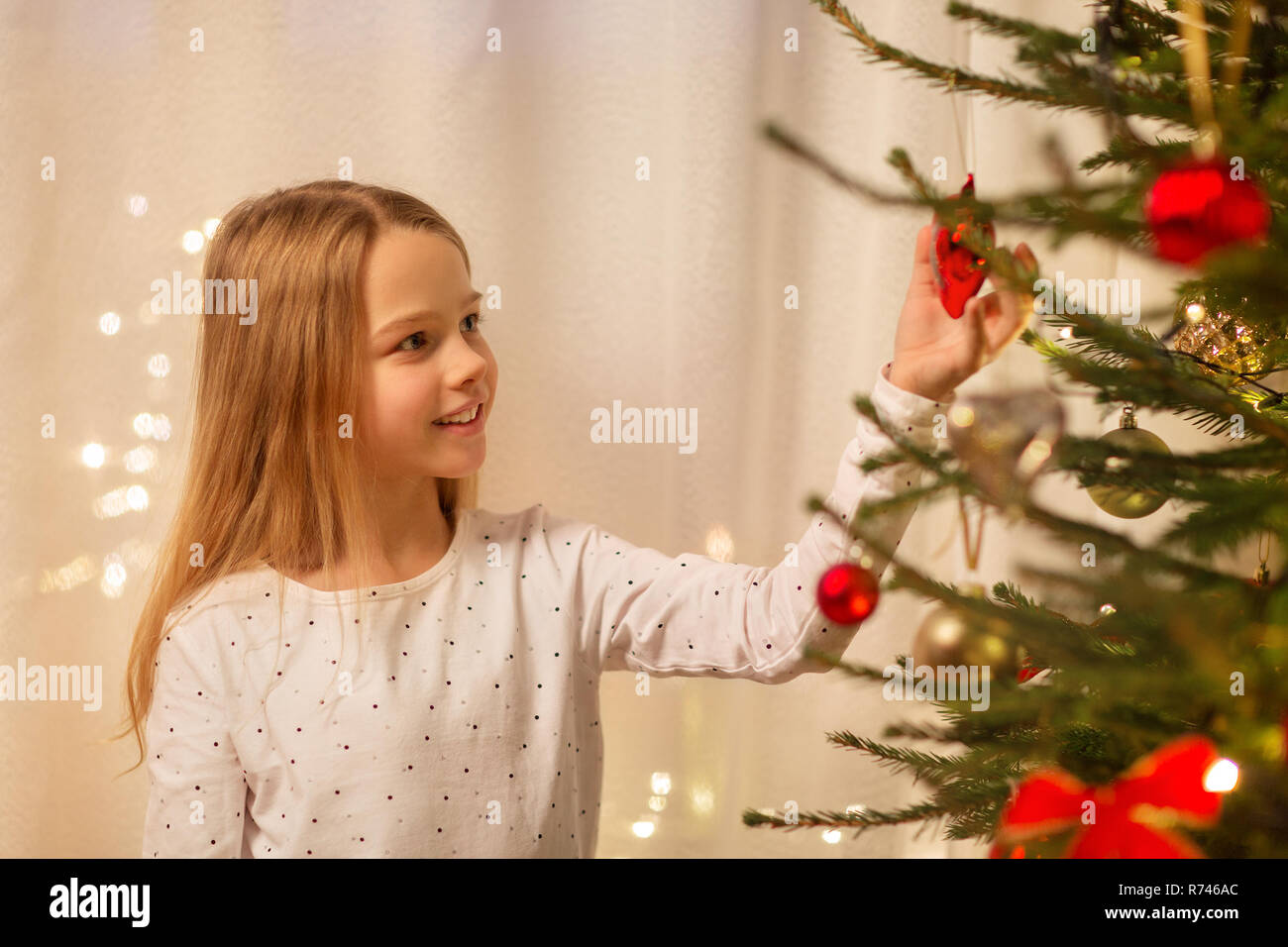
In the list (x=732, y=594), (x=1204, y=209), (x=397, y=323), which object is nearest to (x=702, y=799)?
(x=732, y=594)

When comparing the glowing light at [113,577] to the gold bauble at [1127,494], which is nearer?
the gold bauble at [1127,494]

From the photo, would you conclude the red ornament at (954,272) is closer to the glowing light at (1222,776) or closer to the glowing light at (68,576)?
the glowing light at (1222,776)

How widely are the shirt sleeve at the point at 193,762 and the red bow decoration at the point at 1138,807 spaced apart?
29.7 inches

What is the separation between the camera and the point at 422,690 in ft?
3.12

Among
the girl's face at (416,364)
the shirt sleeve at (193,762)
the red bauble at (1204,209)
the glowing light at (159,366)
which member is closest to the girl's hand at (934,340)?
the red bauble at (1204,209)

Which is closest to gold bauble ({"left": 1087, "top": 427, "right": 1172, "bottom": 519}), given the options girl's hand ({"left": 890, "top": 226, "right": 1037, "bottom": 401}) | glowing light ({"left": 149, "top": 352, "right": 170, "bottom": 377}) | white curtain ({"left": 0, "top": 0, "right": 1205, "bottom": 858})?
girl's hand ({"left": 890, "top": 226, "right": 1037, "bottom": 401})

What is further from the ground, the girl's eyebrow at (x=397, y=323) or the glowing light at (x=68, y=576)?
the girl's eyebrow at (x=397, y=323)

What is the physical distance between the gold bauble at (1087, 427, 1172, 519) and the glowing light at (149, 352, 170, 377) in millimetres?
1066

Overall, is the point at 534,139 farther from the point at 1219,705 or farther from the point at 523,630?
the point at 1219,705

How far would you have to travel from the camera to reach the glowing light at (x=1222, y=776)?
432mm

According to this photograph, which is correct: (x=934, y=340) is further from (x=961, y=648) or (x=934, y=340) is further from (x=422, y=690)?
(x=422, y=690)

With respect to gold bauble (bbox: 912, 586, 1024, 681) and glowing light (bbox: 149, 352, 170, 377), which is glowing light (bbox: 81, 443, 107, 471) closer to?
glowing light (bbox: 149, 352, 170, 377)

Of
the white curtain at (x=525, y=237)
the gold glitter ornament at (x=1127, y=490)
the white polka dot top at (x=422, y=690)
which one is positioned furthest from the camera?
the white curtain at (x=525, y=237)

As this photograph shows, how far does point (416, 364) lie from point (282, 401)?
151 mm
